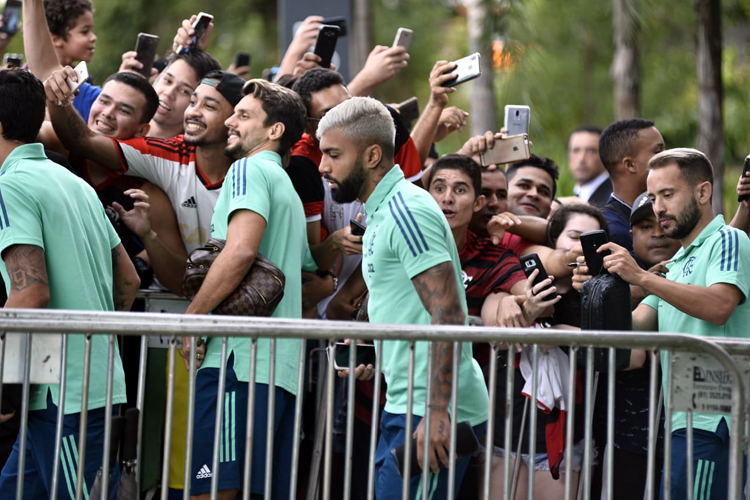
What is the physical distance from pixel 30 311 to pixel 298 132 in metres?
1.92

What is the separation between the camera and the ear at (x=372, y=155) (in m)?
4.70

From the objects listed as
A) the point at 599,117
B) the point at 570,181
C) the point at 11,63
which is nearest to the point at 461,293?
the point at 11,63

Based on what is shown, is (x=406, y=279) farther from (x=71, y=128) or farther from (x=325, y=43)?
(x=325, y=43)

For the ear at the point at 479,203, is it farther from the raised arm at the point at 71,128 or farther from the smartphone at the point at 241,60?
the smartphone at the point at 241,60

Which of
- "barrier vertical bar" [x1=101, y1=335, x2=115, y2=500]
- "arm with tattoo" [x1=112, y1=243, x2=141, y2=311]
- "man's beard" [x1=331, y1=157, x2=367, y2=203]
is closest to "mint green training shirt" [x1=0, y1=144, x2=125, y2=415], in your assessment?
"arm with tattoo" [x1=112, y1=243, x2=141, y2=311]

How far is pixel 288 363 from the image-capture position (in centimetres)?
500

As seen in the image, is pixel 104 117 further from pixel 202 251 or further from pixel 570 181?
pixel 570 181

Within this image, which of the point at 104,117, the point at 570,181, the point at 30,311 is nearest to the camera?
the point at 30,311

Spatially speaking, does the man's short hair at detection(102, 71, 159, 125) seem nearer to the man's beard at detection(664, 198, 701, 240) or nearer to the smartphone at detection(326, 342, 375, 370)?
the smartphone at detection(326, 342, 375, 370)

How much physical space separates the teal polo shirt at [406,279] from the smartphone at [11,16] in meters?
3.69

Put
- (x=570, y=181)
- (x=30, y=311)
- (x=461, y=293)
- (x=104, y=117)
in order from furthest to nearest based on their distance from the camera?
(x=570, y=181)
(x=104, y=117)
(x=461, y=293)
(x=30, y=311)

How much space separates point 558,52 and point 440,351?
1783cm

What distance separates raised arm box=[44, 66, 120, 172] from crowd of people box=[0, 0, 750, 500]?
1cm

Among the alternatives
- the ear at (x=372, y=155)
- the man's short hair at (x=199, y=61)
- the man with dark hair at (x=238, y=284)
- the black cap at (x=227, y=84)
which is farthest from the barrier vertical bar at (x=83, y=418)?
the man's short hair at (x=199, y=61)
